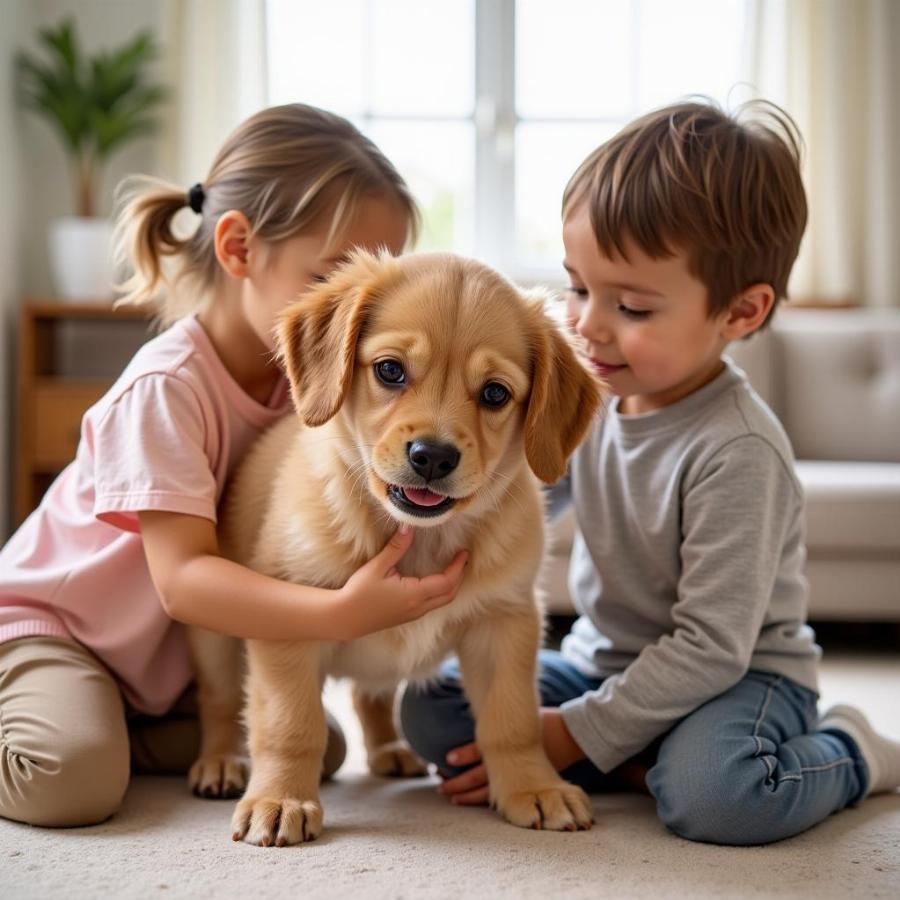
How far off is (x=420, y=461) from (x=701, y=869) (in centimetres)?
60

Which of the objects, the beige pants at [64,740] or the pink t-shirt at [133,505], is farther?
the pink t-shirt at [133,505]

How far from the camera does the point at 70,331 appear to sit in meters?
4.52

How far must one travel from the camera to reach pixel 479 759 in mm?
1686

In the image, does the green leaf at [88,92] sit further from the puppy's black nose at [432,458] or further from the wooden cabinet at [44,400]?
the puppy's black nose at [432,458]

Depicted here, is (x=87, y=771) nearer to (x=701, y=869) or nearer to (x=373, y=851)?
(x=373, y=851)

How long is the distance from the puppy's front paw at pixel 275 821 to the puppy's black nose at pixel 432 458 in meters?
0.45

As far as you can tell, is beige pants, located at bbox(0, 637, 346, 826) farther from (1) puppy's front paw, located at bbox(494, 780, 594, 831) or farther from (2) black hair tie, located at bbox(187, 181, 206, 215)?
(2) black hair tie, located at bbox(187, 181, 206, 215)

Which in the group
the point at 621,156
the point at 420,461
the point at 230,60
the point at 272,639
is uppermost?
the point at 230,60

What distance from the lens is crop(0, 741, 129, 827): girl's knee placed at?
148 centimetres

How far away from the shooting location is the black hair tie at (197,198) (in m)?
1.95

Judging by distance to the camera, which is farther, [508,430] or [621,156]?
[621,156]

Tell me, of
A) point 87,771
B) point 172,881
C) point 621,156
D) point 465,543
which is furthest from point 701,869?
point 621,156

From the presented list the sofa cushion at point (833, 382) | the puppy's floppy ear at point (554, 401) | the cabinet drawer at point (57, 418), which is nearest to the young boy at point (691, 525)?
the puppy's floppy ear at point (554, 401)

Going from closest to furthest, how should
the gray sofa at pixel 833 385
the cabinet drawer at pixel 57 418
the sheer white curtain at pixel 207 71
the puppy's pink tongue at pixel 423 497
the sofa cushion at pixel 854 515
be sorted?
the puppy's pink tongue at pixel 423 497
the sofa cushion at pixel 854 515
the gray sofa at pixel 833 385
the cabinet drawer at pixel 57 418
the sheer white curtain at pixel 207 71
